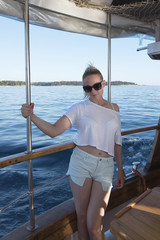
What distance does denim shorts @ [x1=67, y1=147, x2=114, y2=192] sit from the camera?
1.30 meters

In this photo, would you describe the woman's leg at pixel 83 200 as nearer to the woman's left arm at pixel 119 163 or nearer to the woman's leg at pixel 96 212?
the woman's leg at pixel 96 212

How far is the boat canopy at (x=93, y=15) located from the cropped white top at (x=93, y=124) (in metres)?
0.75

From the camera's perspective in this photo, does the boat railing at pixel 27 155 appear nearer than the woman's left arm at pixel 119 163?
Yes

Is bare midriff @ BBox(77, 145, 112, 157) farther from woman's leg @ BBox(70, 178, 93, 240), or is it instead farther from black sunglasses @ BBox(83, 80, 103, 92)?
black sunglasses @ BBox(83, 80, 103, 92)

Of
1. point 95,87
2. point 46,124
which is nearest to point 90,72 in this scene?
point 95,87

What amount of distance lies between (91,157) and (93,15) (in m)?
1.30

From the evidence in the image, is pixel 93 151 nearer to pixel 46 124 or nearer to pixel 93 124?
pixel 93 124

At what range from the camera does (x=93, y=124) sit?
132 centimetres

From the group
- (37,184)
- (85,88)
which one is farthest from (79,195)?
(37,184)

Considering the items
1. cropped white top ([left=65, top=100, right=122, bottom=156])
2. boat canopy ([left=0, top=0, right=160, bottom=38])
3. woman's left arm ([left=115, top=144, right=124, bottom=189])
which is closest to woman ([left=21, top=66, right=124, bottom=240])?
cropped white top ([left=65, top=100, right=122, bottom=156])

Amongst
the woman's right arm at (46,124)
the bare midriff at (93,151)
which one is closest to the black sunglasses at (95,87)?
the woman's right arm at (46,124)

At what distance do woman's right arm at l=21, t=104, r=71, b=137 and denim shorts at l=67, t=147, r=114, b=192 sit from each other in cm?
20

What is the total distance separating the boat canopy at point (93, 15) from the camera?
5.05ft

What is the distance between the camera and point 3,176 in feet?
15.4
